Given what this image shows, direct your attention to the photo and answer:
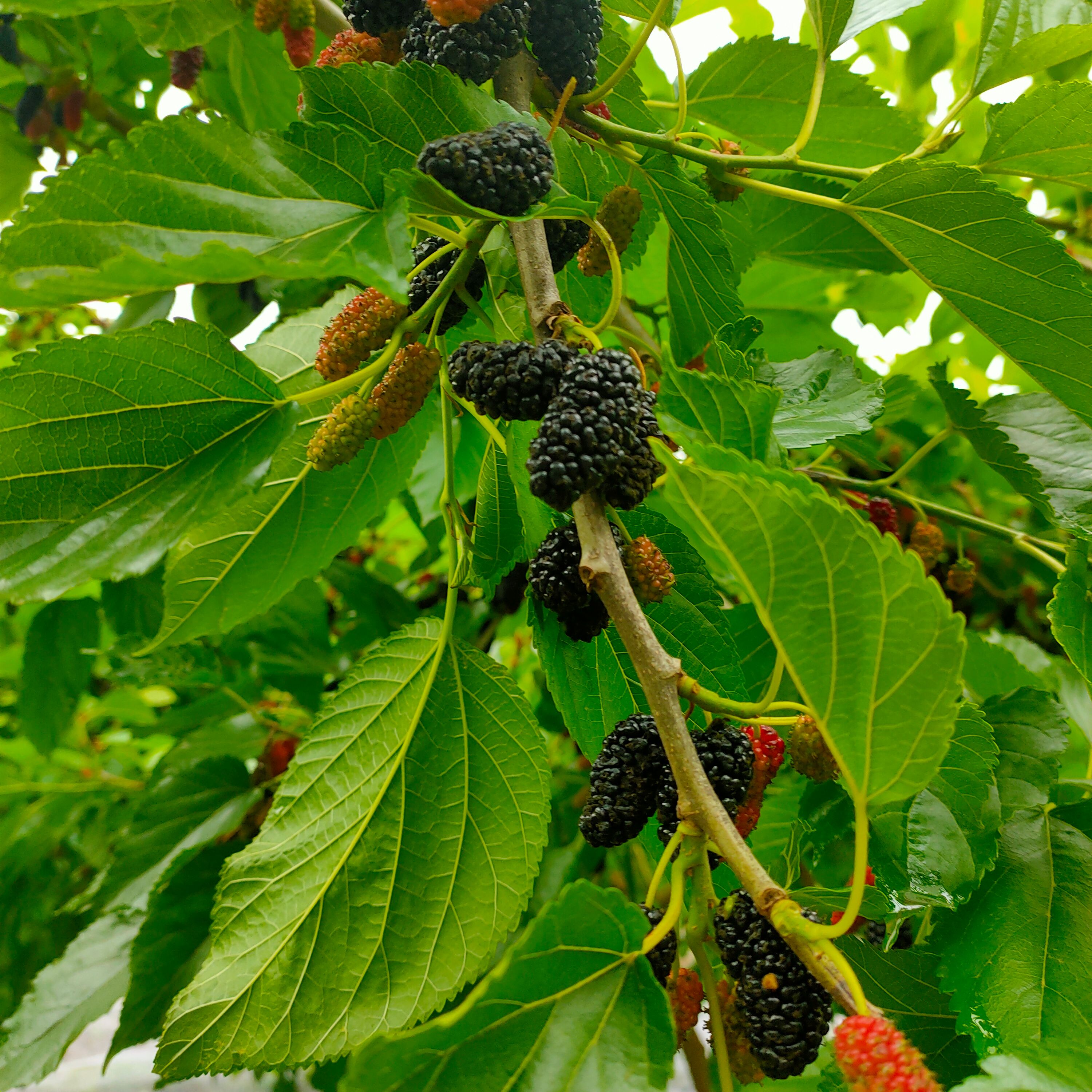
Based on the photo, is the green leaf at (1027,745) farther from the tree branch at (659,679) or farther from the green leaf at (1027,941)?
the tree branch at (659,679)

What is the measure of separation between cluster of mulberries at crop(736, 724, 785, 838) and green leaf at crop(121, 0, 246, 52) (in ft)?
2.63

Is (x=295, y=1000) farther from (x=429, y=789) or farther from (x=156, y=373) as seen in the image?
(x=156, y=373)

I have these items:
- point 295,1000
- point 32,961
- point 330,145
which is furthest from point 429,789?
point 32,961

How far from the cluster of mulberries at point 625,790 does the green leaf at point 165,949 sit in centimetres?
64

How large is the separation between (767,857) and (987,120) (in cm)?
61

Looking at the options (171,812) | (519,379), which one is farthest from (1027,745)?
(171,812)

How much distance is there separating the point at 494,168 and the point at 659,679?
27 cm

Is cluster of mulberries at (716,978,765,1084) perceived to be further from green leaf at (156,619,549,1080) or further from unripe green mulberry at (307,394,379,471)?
unripe green mulberry at (307,394,379,471)

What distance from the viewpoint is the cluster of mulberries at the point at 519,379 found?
0.46 meters

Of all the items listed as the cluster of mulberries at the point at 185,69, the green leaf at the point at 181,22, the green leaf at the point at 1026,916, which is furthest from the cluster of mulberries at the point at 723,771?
the cluster of mulberries at the point at 185,69

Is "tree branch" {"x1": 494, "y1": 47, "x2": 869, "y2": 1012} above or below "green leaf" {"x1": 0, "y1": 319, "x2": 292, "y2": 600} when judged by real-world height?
below

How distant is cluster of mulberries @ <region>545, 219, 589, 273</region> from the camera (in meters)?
0.58

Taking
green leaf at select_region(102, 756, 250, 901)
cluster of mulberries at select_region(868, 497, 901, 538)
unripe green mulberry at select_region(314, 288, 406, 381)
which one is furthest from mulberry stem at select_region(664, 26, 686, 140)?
green leaf at select_region(102, 756, 250, 901)

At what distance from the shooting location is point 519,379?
1.51 feet
